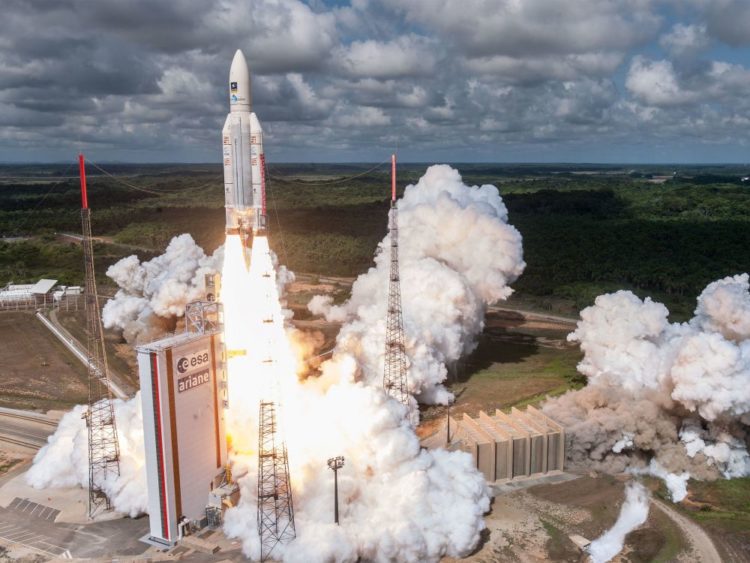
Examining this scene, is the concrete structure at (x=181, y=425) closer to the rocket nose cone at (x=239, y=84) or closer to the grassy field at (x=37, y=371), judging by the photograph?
the rocket nose cone at (x=239, y=84)

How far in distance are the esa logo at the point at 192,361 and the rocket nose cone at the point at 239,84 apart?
12.2 meters

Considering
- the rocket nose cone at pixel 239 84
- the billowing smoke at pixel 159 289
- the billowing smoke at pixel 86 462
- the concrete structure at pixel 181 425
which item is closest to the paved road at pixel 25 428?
the billowing smoke at pixel 86 462

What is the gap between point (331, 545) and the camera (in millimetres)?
26734

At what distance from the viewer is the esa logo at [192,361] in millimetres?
28625

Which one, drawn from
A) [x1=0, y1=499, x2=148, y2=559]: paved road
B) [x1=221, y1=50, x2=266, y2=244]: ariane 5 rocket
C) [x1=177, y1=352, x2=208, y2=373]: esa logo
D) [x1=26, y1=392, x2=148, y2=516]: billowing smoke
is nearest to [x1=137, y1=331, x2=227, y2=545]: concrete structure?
[x1=177, y1=352, x2=208, y2=373]: esa logo

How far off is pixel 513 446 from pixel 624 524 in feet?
21.1

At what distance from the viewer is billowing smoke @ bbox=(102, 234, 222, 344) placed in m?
57.8

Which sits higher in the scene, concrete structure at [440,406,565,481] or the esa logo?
the esa logo

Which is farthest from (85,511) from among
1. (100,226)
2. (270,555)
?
(100,226)

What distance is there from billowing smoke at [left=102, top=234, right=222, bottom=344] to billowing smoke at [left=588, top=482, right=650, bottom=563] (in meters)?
35.9

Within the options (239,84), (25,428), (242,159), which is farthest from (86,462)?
(239,84)

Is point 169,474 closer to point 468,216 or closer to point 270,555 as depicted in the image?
point 270,555

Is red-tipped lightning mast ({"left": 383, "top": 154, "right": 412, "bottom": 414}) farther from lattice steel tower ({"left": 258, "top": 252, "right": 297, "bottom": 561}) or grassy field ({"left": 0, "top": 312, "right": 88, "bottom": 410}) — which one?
grassy field ({"left": 0, "top": 312, "right": 88, "bottom": 410})

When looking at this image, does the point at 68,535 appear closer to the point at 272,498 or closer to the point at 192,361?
the point at 272,498
